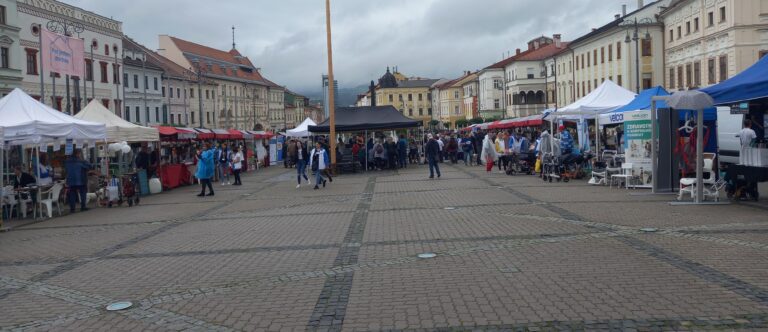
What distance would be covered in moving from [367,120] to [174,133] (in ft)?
31.4

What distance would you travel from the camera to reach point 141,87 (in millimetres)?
66688

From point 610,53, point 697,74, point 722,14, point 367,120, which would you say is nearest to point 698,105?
point 367,120

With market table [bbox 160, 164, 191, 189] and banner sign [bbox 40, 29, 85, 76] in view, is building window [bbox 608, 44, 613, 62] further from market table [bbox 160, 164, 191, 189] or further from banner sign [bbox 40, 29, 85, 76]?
banner sign [bbox 40, 29, 85, 76]

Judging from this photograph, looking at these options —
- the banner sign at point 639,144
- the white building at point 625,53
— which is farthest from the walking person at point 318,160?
the white building at point 625,53

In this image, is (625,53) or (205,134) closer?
(205,134)

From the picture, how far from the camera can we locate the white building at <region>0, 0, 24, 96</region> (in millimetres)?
43812

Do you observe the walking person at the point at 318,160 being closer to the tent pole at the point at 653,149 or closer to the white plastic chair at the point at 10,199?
the white plastic chair at the point at 10,199

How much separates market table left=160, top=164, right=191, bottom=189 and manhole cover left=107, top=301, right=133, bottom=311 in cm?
2001

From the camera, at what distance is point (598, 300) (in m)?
6.62

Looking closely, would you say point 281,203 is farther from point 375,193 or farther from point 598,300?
point 598,300

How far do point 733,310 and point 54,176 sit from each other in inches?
814

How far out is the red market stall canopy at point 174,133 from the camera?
27.9 m

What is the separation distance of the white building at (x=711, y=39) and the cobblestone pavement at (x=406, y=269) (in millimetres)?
32722

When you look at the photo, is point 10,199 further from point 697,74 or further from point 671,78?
point 671,78
